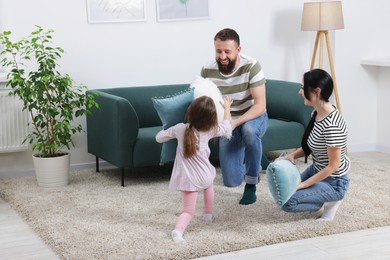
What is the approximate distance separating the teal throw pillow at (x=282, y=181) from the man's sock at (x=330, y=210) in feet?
0.94

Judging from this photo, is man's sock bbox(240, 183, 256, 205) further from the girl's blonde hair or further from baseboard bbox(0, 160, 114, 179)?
baseboard bbox(0, 160, 114, 179)

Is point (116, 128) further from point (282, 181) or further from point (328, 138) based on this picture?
point (328, 138)

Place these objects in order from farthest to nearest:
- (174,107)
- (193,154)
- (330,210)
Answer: (174,107) < (330,210) < (193,154)

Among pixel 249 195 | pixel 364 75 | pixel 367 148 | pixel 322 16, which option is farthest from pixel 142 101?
pixel 367 148

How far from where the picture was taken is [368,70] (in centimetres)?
636

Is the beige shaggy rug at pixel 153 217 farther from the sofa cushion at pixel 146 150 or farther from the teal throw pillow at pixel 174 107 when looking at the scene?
the teal throw pillow at pixel 174 107

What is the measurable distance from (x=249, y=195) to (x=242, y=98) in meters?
0.63

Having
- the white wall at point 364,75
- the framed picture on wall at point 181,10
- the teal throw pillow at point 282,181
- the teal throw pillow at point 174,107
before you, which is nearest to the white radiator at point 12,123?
the framed picture on wall at point 181,10

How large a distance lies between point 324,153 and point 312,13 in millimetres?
2143

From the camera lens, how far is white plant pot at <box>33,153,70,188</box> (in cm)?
508

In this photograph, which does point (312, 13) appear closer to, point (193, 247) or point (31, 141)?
point (31, 141)

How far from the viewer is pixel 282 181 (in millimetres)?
3881

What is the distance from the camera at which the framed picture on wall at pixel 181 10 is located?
19.0 feet

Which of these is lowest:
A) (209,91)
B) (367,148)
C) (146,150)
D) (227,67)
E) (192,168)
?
(367,148)
